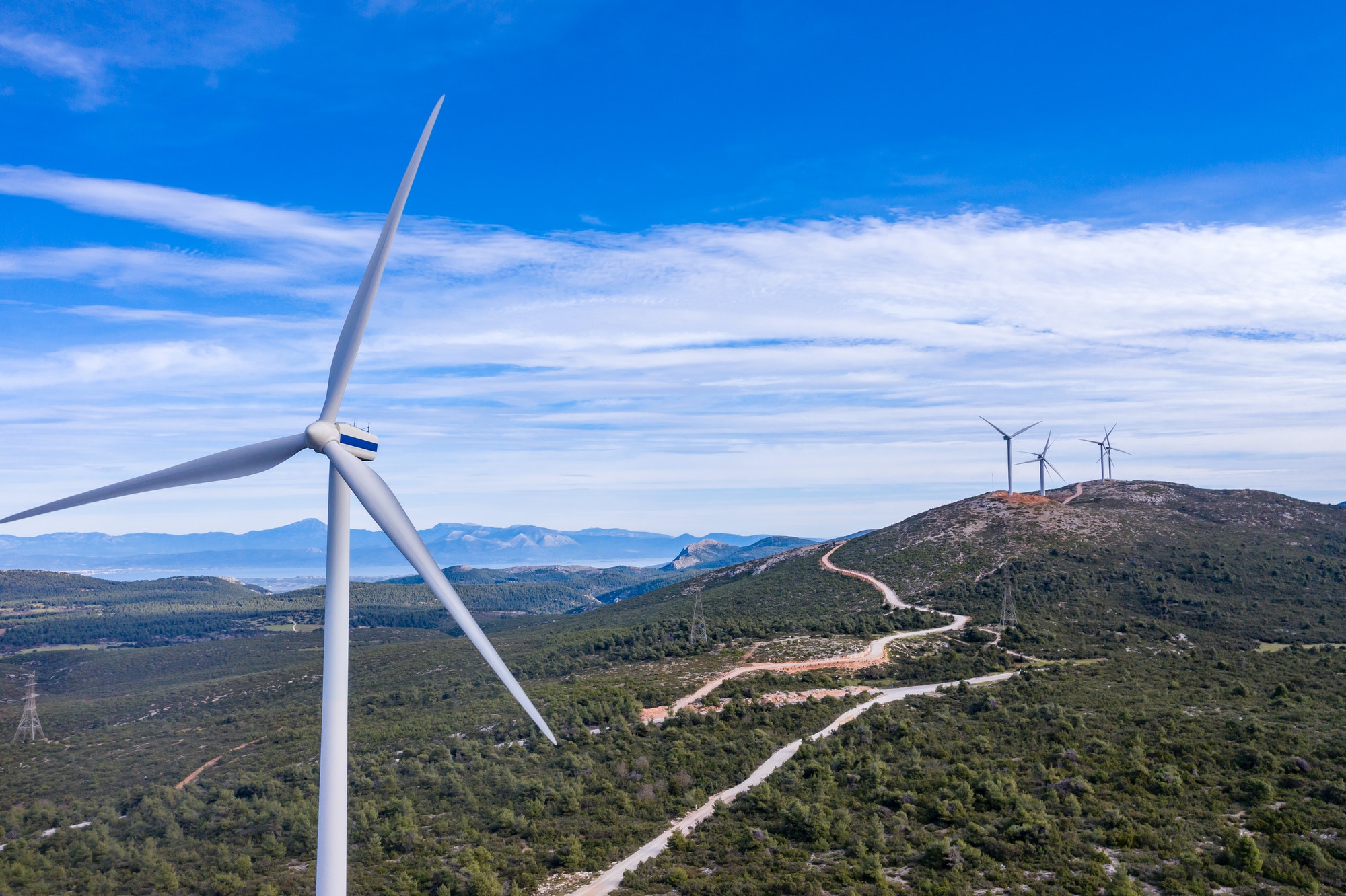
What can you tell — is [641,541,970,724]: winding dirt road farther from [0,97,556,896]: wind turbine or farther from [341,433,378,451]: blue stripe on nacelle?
[341,433,378,451]: blue stripe on nacelle

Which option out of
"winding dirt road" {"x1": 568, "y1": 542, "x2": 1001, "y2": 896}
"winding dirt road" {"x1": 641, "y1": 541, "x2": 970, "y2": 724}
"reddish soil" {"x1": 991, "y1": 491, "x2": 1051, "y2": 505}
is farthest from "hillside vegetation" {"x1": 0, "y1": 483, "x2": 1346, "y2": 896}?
"reddish soil" {"x1": 991, "y1": 491, "x2": 1051, "y2": 505}

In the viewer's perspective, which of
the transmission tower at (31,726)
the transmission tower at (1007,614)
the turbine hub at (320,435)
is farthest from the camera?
the transmission tower at (1007,614)

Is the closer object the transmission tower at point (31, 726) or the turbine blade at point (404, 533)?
the turbine blade at point (404, 533)

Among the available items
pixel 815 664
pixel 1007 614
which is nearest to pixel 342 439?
pixel 815 664

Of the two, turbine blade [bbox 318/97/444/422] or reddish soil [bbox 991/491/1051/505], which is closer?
turbine blade [bbox 318/97/444/422]

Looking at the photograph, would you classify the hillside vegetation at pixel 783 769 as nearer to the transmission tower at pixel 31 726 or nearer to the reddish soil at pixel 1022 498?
the transmission tower at pixel 31 726

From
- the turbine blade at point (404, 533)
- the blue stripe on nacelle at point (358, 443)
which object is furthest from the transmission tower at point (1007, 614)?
the blue stripe on nacelle at point (358, 443)

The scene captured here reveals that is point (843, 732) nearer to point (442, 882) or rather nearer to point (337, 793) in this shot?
point (442, 882)
